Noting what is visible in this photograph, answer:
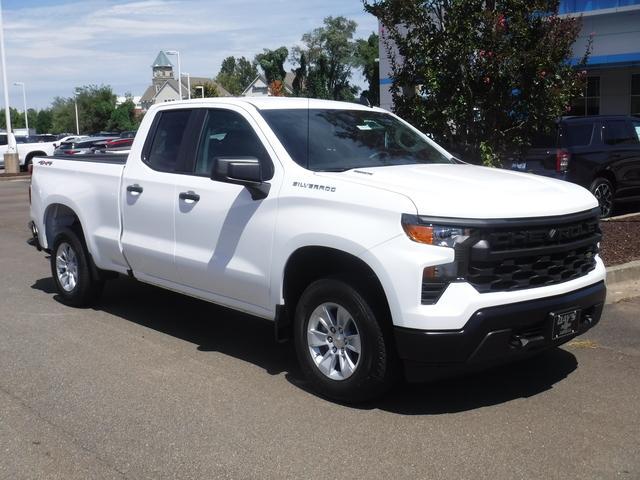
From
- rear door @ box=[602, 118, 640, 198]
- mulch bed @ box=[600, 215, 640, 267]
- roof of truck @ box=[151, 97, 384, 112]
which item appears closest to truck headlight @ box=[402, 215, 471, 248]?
roof of truck @ box=[151, 97, 384, 112]

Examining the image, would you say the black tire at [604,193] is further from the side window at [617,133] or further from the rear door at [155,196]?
the rear door at [155,196]

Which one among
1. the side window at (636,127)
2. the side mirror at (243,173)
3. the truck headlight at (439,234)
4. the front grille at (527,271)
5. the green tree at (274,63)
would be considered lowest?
the front grille at (527,271)

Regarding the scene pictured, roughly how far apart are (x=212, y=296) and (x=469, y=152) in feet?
13.7

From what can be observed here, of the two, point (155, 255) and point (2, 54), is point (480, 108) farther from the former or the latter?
point (2, 54)

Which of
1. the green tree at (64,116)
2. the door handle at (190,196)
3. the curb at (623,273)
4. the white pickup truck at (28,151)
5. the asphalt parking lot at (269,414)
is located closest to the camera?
the asphalt parking lot at (269,414)

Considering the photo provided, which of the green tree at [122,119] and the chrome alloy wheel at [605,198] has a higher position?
the green tree at [122,119]

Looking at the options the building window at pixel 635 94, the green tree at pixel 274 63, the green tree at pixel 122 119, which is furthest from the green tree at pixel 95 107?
the building window at pixel 635 94

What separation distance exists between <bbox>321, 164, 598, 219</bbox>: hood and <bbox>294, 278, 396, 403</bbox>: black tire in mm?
710

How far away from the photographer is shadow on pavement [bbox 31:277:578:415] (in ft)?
16.6

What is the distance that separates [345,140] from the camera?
19.0 feet

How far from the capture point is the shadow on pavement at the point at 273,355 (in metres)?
5.07

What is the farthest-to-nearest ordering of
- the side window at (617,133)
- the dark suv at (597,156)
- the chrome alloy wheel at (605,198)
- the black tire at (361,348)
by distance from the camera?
the side window at (617,133)
the chrome alloy wheel at (605,198)
the dark suv at (597,156)
the black tire at (361,348)

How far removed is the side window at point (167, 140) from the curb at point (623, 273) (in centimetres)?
461

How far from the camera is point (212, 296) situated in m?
5.92
